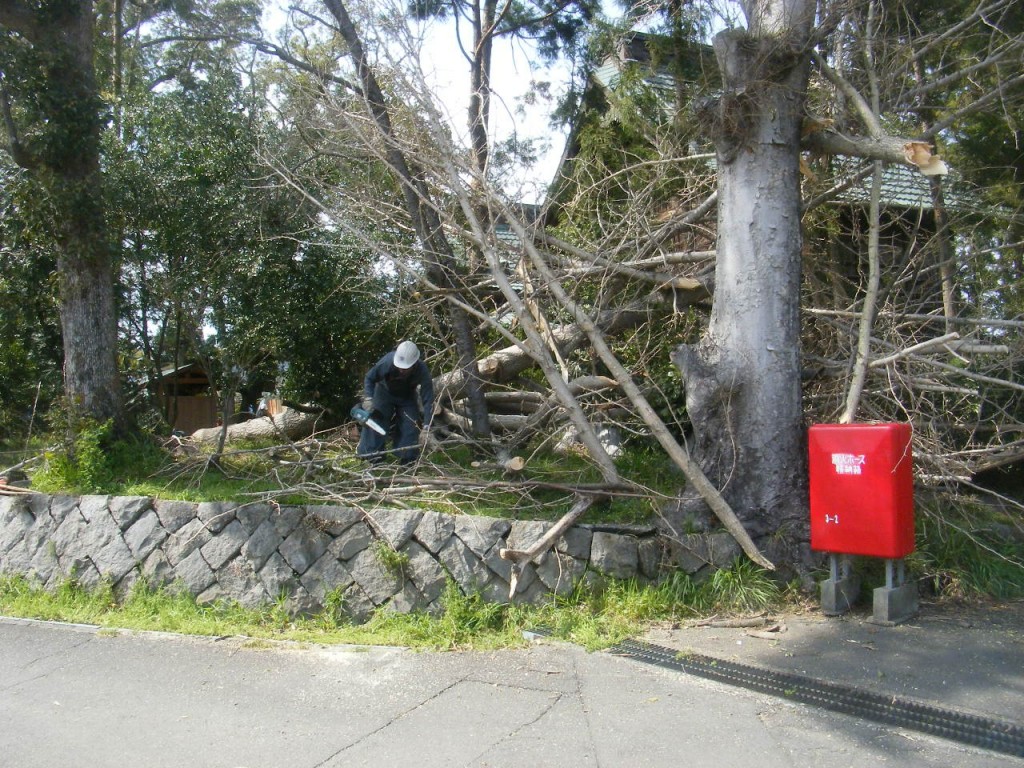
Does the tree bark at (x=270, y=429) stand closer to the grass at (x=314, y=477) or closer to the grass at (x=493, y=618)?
the grass at (x=314, y=477)

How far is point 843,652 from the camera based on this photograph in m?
5.55

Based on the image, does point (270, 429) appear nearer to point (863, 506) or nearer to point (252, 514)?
point (252, 514)

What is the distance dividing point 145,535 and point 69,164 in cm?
436

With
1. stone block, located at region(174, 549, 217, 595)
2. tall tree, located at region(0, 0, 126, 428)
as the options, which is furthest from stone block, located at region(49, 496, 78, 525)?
stone block, located at region(174, 549, 217, 595)

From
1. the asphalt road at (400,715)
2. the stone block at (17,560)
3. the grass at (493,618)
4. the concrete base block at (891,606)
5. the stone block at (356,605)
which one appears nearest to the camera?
the asphalt road at (400,715)

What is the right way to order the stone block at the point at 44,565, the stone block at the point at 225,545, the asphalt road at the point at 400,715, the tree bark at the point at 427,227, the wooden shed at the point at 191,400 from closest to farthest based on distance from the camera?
the asphalt road at the point at 400,715, the stone block at the point at 225,545, the stone block at the point at 44,565, the tree bark at the point at 427,227, the wooden shed at the point at 191,400

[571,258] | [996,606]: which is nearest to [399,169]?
[571,258]

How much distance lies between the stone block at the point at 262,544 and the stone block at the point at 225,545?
0.27ft

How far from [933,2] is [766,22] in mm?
3486

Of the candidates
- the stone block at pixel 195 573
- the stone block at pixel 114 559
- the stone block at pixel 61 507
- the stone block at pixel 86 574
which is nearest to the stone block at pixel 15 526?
the stone block at pixel 61 507

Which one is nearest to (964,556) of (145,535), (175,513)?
(175,513)

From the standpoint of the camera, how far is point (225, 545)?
711 cm

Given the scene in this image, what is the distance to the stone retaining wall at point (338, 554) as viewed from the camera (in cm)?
653

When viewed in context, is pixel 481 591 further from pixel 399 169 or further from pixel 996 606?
pixel 399 169
